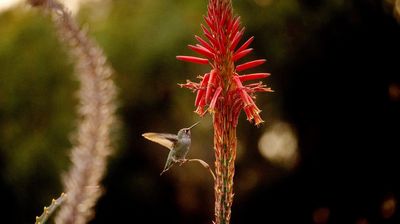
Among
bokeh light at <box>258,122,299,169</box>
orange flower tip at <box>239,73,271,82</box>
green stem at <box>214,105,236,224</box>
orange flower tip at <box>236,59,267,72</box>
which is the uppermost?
bokeh light at <box>258,122,299,169</box>

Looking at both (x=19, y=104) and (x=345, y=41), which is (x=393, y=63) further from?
(x=19, y=104)

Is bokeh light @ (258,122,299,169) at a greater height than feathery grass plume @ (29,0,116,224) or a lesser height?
greater

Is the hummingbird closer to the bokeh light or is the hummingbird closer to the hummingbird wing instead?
the hummingbird wing

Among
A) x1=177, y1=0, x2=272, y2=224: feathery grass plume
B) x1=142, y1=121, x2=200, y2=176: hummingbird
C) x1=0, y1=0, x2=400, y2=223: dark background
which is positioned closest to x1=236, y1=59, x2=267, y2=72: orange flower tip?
x1=177, y1=0, x2=272, y2=224: feathery grass plume

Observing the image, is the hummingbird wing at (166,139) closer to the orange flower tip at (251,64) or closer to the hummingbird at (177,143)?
the hummingbird at (177,143)

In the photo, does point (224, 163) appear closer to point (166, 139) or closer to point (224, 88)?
point (224, 88)

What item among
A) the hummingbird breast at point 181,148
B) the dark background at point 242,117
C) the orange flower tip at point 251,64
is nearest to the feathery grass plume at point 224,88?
the orange flower tip at point 251,64

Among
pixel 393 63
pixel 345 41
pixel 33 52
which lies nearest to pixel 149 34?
pixel 33 52
